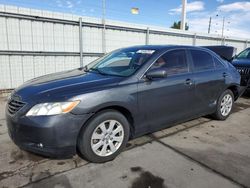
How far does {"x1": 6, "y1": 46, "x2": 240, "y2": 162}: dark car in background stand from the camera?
2549 mm

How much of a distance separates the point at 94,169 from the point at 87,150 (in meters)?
0.27

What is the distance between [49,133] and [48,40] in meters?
5.42

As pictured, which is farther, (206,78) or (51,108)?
(206,78)

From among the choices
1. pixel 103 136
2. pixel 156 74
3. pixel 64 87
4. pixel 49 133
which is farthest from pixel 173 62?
pixel 49 133

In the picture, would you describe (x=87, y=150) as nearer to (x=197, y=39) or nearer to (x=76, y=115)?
(x=76, y=115)

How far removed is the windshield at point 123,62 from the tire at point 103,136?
696 mm

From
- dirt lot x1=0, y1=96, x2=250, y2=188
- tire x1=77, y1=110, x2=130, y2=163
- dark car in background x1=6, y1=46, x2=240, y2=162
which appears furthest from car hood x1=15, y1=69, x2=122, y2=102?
dirt lot x1=0, y1=96, x2=250, y2=188

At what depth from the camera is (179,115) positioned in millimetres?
3744

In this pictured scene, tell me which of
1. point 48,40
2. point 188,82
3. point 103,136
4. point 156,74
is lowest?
point 103,136

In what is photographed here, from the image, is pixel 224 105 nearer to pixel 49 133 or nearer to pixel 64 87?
pixel 64 87

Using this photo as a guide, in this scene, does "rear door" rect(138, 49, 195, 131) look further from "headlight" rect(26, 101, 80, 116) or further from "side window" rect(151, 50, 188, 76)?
"headlight" rect(26, 101, 80, 116)

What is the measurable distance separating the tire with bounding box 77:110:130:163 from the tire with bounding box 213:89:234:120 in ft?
7.99

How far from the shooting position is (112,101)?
2805 mm

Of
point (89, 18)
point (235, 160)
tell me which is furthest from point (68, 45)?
point (235, 160)
